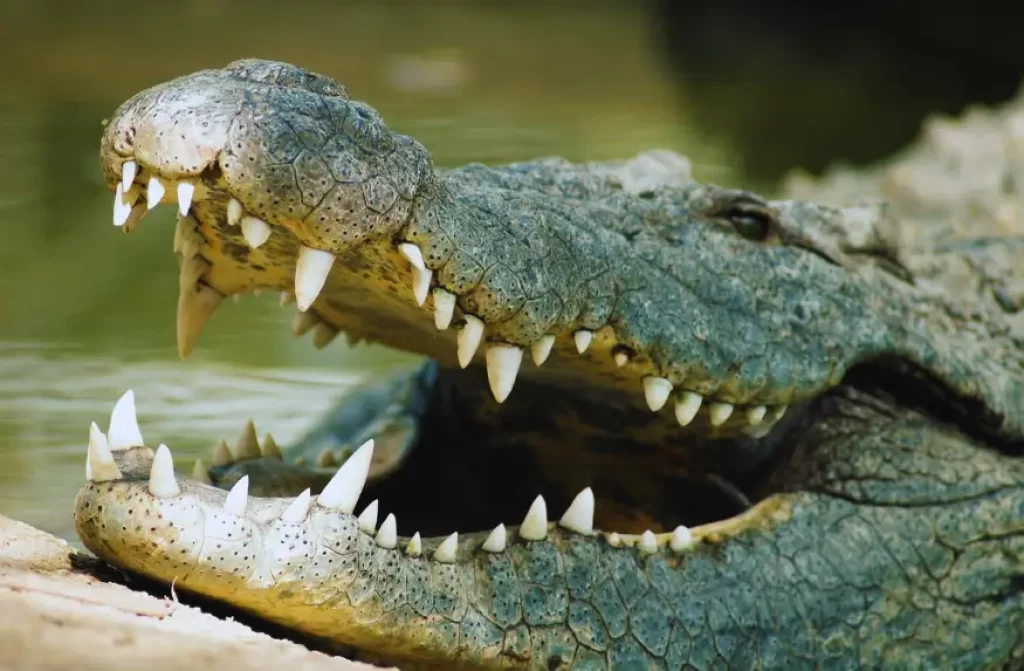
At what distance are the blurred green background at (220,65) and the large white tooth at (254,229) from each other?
1324 mm

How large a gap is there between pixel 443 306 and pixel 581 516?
547mm

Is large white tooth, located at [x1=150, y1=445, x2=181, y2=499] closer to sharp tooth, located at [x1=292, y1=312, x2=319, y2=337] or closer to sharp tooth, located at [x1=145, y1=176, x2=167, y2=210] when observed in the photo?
sharp tooth, located at [x1=145, y1=176, x2=167, y2=210]

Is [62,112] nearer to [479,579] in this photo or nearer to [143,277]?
[143,277]

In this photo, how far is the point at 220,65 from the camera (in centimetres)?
974

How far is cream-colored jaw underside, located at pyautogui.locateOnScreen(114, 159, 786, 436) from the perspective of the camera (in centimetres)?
247

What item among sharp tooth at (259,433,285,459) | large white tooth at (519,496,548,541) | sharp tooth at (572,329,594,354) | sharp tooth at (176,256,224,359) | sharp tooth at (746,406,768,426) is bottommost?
sharp tooth at (259,433,285,459)

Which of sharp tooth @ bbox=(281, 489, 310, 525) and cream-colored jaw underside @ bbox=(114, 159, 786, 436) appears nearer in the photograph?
sharp tooth @ bbox=(281, 489, 310, 525)

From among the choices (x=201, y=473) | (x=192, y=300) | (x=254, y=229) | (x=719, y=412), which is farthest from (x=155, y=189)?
(x=719, y=412)

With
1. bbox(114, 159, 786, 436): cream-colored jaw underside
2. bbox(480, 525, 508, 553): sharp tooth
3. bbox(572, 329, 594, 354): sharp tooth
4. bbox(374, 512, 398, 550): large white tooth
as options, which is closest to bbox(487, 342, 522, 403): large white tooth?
bbox(114, 159, 786, 436): cream-colored jaw underside

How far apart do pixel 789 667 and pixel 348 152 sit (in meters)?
1.47

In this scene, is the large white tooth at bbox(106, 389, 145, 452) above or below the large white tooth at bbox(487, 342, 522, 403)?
below

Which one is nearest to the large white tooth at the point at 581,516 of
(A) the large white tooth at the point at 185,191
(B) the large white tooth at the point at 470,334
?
(B) the large white tooth at the point at 470,334

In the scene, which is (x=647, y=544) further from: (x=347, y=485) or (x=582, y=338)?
(x=347, y=485)

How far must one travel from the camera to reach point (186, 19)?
1203cm
